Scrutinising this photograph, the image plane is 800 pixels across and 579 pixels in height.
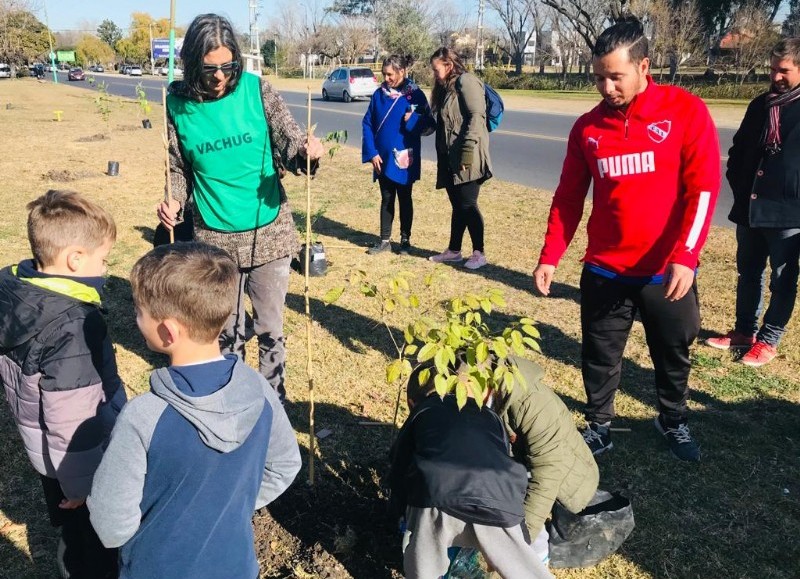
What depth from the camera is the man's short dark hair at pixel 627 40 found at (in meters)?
2.47

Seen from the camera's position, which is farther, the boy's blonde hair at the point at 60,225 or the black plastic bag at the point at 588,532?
the black plastic bag at the point at 588,532

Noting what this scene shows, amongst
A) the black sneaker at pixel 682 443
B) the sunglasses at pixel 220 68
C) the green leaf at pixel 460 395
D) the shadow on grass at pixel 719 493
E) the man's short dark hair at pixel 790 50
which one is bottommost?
the shadow on grass at pixel 719 493

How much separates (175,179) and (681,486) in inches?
110

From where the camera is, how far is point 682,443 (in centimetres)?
317

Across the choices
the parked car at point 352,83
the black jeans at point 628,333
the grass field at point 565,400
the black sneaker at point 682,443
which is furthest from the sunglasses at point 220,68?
the parked car at point 352,83

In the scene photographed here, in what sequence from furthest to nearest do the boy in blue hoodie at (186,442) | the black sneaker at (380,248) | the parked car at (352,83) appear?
the parked car at (352,83) < the black sneaker at (380,248) < the boy in blue hoodie at (186,442)

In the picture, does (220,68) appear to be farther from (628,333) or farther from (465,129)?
(465,129)

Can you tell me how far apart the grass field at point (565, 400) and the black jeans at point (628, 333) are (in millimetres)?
290

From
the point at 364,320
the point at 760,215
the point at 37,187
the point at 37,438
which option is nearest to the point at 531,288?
the point at 364,320

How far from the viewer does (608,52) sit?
2502mm

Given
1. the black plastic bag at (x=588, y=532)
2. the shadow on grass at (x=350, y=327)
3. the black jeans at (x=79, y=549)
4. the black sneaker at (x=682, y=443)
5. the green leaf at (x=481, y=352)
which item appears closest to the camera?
the green leaf at (x=481, y=352)

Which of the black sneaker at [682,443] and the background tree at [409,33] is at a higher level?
the background tree at [409,33]

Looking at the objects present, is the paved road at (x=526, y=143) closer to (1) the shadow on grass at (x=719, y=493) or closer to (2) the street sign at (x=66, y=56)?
(1) the shadow on grass at (x=719, y=493)

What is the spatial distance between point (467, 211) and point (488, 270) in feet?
1.99
